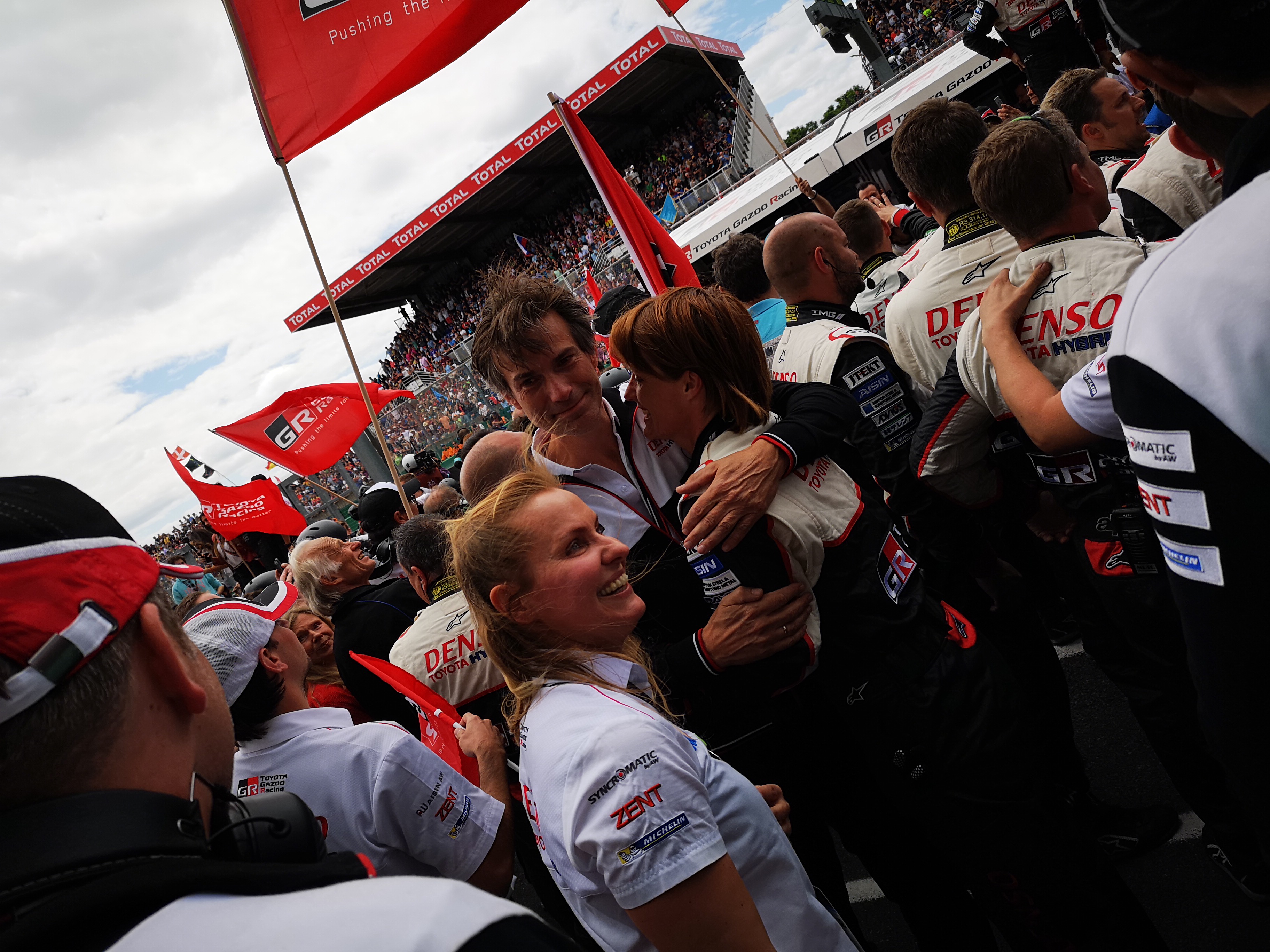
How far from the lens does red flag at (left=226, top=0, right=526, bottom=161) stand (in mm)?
3211

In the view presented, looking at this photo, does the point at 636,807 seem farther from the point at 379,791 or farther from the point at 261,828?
the point at 379,791

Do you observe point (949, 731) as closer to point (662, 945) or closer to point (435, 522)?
point (662, 945)

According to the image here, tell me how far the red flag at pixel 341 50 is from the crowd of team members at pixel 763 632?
57.8 inches

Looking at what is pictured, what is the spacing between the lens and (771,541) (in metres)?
1.72

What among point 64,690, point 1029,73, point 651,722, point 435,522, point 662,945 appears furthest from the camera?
point 1029,73

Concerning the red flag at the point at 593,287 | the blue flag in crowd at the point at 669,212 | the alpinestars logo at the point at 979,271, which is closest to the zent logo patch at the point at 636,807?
the alpinestars logo at the point at 979,271

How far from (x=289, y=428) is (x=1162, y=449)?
29.4 ft

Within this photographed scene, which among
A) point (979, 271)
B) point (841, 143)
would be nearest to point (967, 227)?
point (979, 271)

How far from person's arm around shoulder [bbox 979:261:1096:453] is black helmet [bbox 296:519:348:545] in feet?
11.6

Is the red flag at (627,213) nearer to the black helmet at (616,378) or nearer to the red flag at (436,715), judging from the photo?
the black helmet at (616,378)

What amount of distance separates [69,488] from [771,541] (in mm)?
1275

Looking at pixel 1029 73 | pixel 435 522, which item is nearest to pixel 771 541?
pixel 435 522

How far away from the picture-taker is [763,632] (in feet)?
5.63

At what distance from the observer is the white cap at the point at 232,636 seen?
6.20 feet
